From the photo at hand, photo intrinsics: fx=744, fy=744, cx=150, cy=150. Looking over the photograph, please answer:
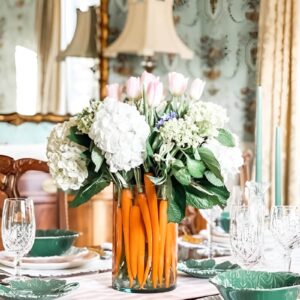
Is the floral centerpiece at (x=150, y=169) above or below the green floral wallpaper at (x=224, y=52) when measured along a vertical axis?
below

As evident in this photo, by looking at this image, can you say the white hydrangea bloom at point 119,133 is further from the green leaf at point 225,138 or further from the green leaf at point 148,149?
the green leaf at point 225,138

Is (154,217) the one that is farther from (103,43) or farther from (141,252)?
(103,43)

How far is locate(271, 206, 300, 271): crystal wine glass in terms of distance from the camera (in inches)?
66.9

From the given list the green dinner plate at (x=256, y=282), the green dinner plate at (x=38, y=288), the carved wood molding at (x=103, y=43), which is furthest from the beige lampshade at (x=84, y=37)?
the green dinner plate at (x=256, y=282)

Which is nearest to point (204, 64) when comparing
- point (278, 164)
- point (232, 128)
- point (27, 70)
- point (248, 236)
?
point (232, 128)

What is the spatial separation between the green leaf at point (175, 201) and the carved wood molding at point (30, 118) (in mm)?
1946

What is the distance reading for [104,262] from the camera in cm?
199

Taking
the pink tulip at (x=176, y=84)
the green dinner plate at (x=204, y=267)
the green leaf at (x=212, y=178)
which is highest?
the pink tulip at (x=176, y=84)

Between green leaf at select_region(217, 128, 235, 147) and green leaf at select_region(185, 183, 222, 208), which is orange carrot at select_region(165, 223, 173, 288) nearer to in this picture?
green leaf at select_region(185, 183, 222, 208)

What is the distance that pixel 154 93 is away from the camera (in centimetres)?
164

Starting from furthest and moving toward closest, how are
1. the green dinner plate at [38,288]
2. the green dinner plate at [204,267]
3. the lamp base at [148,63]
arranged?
the lamp base at [148,63], the green dinner plate at [204,267], the green dinner plate at [38,288]

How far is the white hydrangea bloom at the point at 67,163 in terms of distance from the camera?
64.1 inches

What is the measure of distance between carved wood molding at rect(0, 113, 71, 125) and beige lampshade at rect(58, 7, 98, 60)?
288 millimetres

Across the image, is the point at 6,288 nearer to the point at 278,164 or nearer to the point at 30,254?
the point at 30,254
